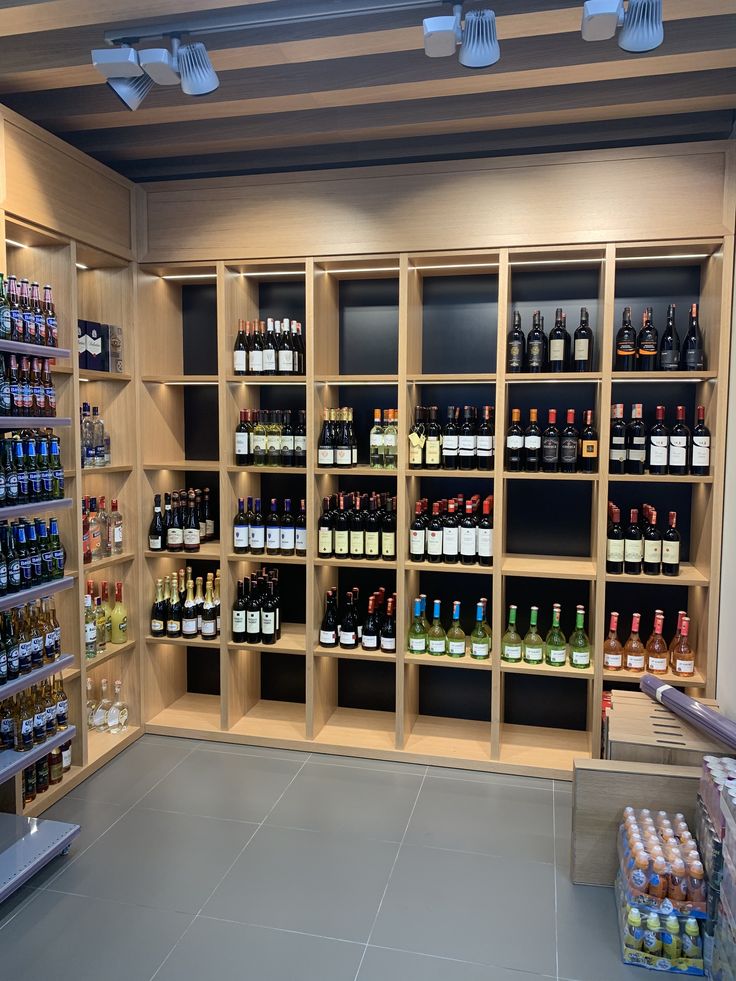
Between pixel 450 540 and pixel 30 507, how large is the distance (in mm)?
1894

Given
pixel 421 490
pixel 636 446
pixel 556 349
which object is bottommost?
pixel 421 490

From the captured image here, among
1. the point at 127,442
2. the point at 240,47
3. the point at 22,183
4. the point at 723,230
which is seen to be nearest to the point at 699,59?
the point at 723,230

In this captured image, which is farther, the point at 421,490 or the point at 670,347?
the point at 421,490

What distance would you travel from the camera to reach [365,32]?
2.63 metres

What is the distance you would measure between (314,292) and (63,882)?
2.71m

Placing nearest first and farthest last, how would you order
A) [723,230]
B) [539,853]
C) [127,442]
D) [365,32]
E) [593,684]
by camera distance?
[365,32], [539,853], [723,230], [593,684], [127,442]

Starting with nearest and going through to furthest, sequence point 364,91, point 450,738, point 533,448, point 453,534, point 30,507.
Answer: point 30,507
point 364,91
point 533,448
point 453,534
point 450,738

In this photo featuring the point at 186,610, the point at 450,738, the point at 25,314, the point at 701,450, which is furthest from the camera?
the point at 186,610

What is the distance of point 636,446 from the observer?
3414 millimetres

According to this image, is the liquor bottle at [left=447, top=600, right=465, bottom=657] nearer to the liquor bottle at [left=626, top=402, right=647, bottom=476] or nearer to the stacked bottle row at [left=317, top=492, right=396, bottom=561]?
the stacked bottle row at [left=317, top=492, right=396, bottom=561]

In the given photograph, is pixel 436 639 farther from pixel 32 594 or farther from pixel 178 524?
pixel 32 594

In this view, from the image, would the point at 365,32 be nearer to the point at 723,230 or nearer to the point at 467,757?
the point at 723,230

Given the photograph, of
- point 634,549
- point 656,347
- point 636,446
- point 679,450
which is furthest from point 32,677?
point 656,347

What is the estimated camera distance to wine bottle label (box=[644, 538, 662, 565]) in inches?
135
